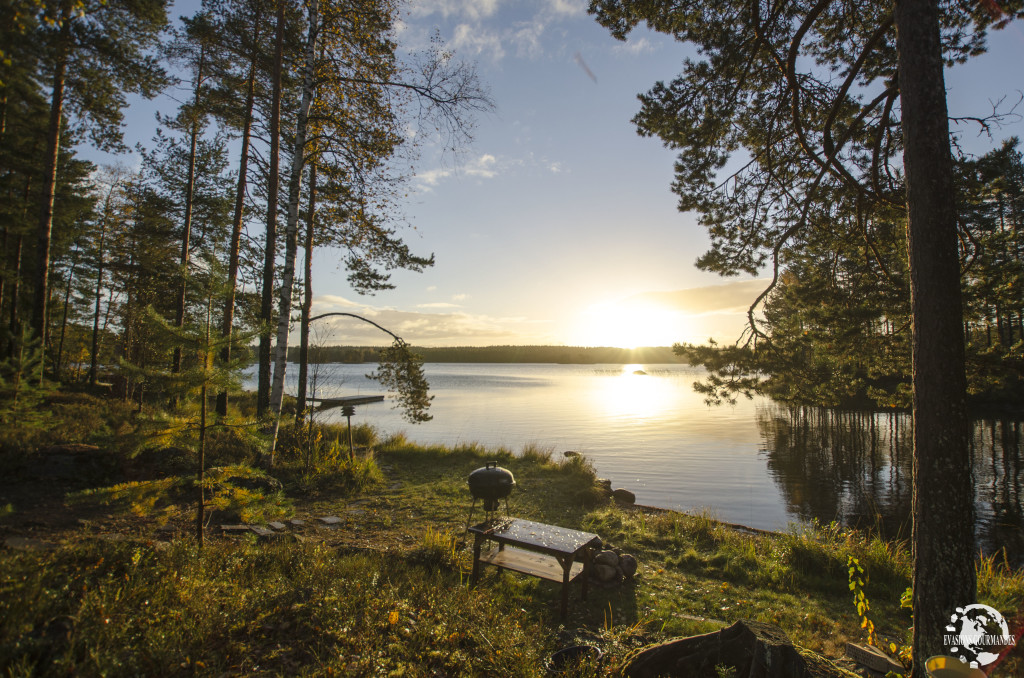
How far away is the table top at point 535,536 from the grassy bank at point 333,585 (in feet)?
1.79

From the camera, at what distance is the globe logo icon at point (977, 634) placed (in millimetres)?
3266

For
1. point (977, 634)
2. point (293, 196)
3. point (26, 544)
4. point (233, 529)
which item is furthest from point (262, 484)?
point (977, 634)

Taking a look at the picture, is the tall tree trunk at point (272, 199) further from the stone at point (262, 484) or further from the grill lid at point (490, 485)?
the grill lid at point (490, 485)

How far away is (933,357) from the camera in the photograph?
3463 mm

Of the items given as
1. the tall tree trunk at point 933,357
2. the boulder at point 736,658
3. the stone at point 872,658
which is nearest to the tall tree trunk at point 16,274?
the boulder at point 736,658

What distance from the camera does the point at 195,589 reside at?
3400mm

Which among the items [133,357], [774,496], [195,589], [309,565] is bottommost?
[774,496]

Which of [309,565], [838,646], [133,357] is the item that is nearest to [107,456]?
[309,565]

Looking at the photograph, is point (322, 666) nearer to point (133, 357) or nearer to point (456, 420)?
point (133, 357)

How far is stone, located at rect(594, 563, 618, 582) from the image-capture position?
5645mm

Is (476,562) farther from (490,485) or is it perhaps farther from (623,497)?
(623,497)

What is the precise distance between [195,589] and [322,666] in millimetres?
1296

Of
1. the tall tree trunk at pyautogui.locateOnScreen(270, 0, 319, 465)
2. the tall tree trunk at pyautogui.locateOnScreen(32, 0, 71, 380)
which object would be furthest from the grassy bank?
the tall tree trunk at pyautogui.locateOnScreen(32, 0, 71, 380)

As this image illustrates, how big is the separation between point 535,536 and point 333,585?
7.04ft
